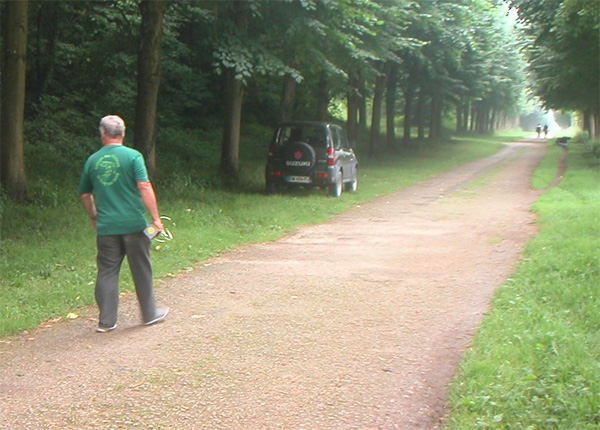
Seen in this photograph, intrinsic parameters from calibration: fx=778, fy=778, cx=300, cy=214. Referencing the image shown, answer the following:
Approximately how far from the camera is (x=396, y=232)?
13125mm

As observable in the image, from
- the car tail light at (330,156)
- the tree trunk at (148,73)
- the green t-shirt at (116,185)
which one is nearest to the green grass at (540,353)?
the green t-shirt at (116,185)

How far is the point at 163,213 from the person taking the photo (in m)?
13.9

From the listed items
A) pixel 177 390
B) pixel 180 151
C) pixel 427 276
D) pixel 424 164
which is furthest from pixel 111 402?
pixel 424 164

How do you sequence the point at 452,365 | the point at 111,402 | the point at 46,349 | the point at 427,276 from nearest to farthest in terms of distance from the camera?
the point at 111,402, the point at 452,365, the point at 46,349, the point at 427,276

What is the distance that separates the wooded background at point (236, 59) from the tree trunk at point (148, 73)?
2cm

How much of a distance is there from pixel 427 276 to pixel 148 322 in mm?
3650

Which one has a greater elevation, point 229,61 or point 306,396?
point 229,61

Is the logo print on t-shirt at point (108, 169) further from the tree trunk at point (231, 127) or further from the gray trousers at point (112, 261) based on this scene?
the tree trunk at point (231, 127)

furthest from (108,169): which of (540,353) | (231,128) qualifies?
(231,128)

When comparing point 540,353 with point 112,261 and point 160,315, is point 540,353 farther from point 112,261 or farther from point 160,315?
point 112,261

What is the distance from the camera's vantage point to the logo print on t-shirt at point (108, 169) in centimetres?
671

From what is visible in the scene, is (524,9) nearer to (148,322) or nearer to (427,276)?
(427,276)

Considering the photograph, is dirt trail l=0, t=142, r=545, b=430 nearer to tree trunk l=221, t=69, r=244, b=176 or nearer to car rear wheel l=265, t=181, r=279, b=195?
car rear wheel l=265, t=181, r=279, b=195

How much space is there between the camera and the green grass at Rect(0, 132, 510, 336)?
815cm
